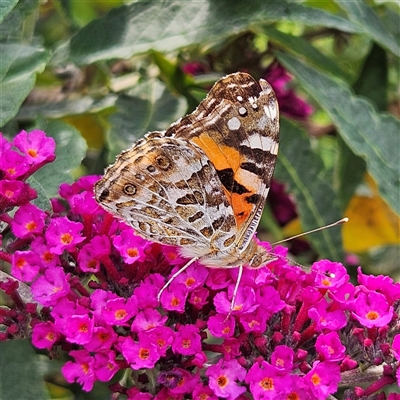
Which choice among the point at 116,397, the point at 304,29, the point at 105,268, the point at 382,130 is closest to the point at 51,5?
the point at 304,29

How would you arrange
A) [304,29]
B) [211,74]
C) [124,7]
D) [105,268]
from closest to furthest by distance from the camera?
[105,268] → [124,7] → [211,74] → [304,29]

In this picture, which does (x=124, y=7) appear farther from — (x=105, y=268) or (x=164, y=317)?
(x=164, y=317)

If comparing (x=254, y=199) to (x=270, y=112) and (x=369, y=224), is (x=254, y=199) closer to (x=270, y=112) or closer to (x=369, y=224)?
(x=270, y=112)

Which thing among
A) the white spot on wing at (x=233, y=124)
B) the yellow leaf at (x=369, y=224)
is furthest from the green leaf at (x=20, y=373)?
the yellow leaf at (x=369, y=224)

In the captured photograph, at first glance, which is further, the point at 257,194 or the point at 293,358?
the point at 257,194

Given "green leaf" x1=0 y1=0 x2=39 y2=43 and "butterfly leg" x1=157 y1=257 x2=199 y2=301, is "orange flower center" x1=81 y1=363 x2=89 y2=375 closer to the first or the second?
"butterfly leg" x1=157 y1=257 x2=199 y2=301

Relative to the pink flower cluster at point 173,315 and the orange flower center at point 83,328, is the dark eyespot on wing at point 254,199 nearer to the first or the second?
the pink flower cluster at point 173,315

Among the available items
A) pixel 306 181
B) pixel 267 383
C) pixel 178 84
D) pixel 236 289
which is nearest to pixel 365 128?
pixel 306 181
